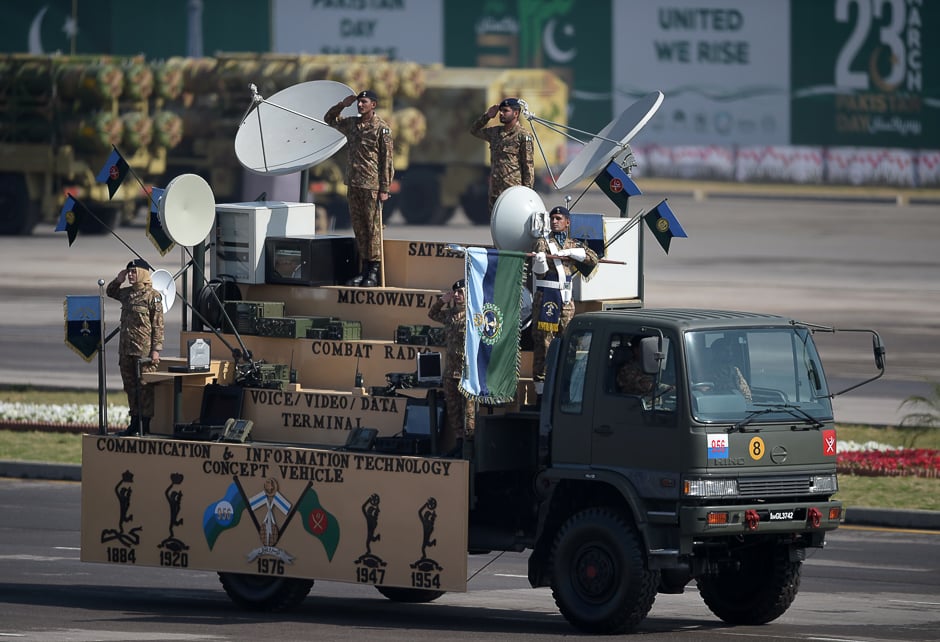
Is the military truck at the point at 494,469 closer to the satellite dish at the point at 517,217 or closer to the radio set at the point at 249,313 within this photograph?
the radio set at the point at 249,313

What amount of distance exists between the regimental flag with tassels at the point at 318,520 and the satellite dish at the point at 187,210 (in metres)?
2.61

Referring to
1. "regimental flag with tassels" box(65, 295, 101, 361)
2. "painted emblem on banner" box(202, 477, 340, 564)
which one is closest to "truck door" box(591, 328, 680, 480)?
"painted emblem on banner" box(202, 477, 340, 564)

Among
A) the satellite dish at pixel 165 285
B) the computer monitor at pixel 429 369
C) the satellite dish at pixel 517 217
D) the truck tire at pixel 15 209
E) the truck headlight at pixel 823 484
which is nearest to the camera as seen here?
the truck headlight at pixel 823 484

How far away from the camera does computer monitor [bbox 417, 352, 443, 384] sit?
576 inches

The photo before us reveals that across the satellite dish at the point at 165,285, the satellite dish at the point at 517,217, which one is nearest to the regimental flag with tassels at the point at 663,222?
the satellite dish at the point at 517,217

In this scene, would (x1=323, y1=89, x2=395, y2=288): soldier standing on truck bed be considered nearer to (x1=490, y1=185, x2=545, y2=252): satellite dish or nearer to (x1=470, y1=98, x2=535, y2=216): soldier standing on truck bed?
(x1=470, y1=98, x2=535, y2=216): soldier standing on truck bed

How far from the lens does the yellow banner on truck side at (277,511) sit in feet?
45.4

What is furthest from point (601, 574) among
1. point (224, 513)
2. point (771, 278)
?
point (771, 278)

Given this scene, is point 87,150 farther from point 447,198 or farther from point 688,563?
point 688,563

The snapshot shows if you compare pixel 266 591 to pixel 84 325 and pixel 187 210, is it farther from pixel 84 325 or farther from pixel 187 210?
pixel 187 210

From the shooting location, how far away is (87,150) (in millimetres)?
50750

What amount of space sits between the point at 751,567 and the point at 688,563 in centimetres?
129

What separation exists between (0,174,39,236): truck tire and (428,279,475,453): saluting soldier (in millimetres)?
39410

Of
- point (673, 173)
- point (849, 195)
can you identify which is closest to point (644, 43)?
point (673, 173)
